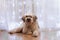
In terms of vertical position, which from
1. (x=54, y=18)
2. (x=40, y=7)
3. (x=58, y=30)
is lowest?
(x=58, y=30)

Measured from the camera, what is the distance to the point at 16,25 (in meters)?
2.80

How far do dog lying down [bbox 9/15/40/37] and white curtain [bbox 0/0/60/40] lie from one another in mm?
163

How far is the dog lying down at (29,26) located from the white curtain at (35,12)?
0.16 metres

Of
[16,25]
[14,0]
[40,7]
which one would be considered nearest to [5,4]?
[14,0]

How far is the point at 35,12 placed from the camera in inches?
110

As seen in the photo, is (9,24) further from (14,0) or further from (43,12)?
(43,12)

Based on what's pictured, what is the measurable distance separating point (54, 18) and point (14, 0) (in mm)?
726

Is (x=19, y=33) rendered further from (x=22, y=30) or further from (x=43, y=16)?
(x=43, y=16)

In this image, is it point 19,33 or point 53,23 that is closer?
point 19,33

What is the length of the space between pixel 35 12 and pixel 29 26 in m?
0.32

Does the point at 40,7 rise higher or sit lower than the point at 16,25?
higher

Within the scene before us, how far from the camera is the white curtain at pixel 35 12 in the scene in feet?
9.15

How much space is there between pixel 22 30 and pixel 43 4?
547 millimetres

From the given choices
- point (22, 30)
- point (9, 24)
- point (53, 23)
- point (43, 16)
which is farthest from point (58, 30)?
point (9, 24)
